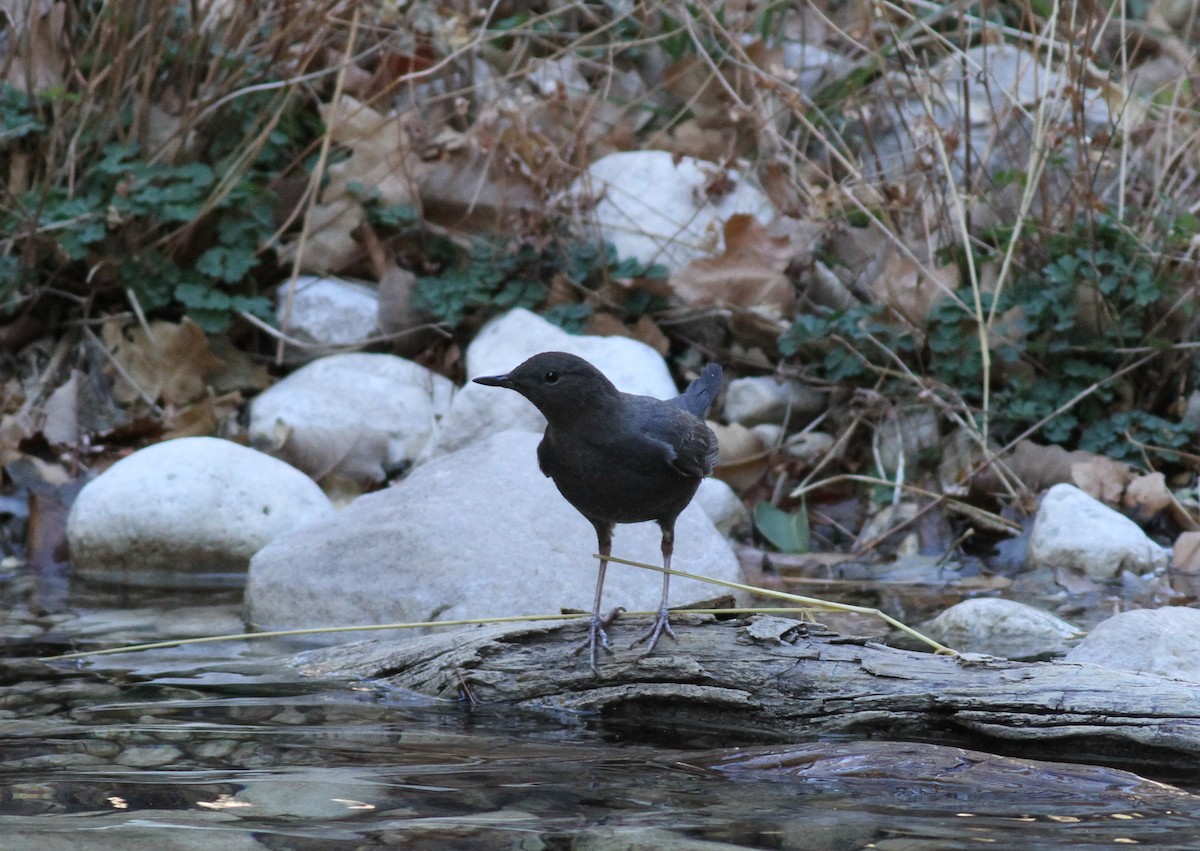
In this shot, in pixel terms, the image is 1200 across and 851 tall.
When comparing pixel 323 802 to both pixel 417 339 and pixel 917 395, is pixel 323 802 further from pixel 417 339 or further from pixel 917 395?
pixel 417 339

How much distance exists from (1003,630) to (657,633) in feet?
4.65

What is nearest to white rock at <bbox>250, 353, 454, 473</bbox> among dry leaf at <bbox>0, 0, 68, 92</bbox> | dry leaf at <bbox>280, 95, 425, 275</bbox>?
dry leaf at <bbox>280, 95, 425, 275</bbox>

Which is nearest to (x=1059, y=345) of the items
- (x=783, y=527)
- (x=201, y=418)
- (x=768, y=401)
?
(x=768, y=401)

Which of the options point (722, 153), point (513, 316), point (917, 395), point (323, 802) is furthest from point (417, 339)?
point (323, 802)

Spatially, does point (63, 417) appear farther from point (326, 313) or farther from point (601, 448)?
point (601, 448)

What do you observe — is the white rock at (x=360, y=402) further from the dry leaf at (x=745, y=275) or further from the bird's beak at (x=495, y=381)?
the bird's beak at (x=495, y=381)

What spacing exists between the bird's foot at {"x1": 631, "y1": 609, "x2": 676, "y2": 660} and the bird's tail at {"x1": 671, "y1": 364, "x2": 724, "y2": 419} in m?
1.03

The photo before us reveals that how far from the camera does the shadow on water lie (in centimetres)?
254

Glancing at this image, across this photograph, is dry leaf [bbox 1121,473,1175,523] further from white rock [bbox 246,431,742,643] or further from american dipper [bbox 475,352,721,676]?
american dipper [bbox 475,352,721,676]

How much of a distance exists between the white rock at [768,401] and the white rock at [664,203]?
2.57ft

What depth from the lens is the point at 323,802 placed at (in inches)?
108

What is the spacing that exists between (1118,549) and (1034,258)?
1.62 metres

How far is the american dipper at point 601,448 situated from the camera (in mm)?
3812

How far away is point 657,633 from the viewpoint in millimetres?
3705
